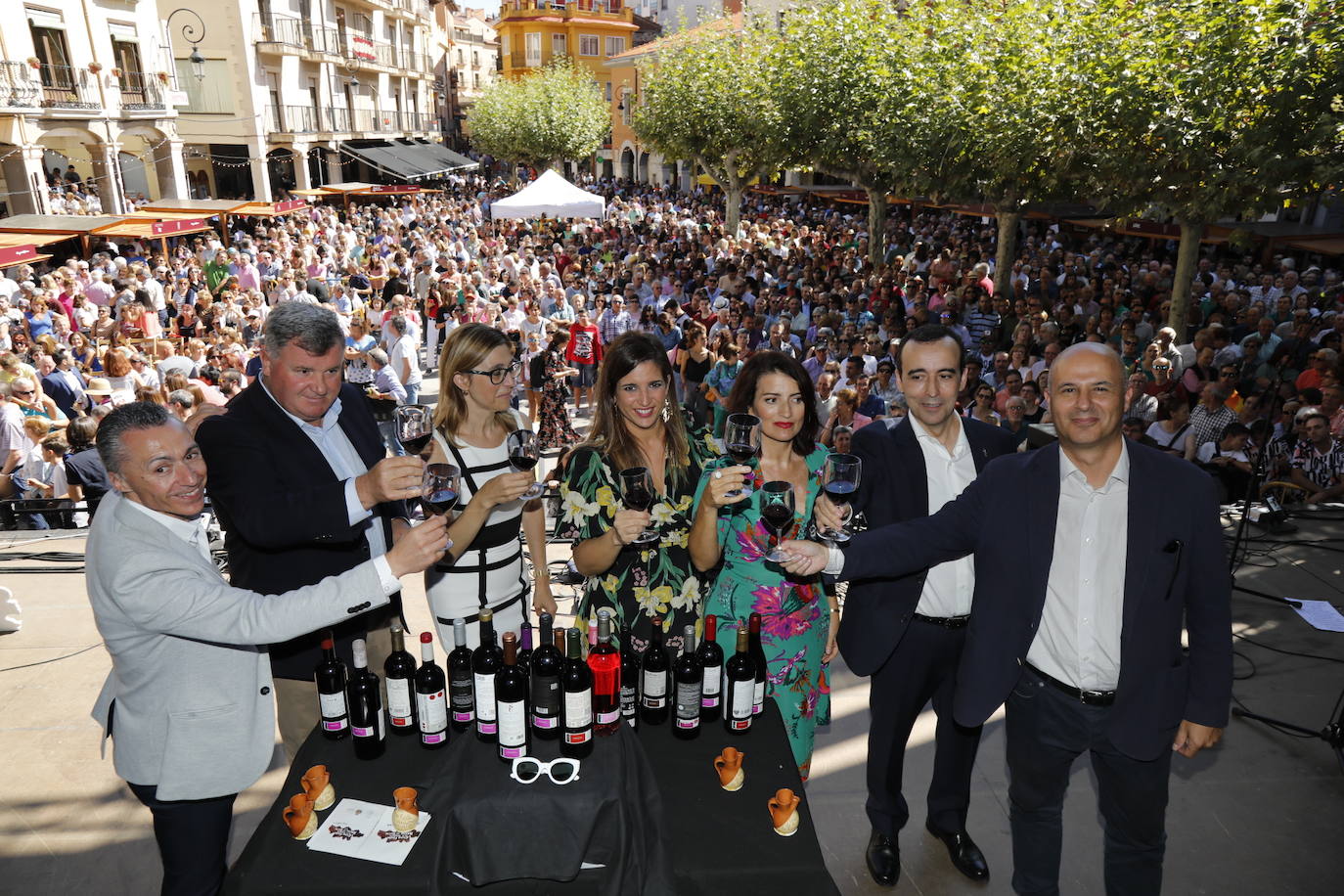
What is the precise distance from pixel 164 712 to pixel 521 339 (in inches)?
311

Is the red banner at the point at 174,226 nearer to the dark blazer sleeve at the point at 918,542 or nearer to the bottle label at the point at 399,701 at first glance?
the bottle label at the point at 399,701

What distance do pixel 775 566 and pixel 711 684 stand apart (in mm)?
477

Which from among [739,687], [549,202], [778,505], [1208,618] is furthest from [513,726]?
[549,202]

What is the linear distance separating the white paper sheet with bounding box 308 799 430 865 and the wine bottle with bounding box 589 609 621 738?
1.45 ft

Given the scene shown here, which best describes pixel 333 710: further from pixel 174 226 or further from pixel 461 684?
pixel 174 226

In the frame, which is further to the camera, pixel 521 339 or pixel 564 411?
pixel 521 339

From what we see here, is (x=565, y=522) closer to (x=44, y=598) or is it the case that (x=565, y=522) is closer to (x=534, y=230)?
(x=44, y=598)

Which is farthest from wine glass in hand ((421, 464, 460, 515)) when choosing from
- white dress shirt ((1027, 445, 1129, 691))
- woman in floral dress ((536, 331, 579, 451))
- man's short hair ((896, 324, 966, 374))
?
woman in floral dress ((536, 331, 579, 451))

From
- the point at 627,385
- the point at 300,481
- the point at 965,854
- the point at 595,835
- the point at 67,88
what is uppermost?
the point at 67,88

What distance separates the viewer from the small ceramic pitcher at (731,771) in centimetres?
200

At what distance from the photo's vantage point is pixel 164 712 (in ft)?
6.77

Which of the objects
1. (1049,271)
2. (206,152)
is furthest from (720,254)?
(206,152)

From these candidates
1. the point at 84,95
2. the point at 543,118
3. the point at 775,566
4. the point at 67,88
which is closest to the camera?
the point at 775,566

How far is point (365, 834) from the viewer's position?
1.86 metres
